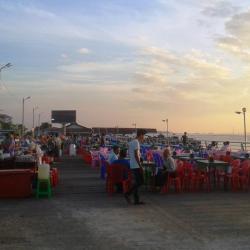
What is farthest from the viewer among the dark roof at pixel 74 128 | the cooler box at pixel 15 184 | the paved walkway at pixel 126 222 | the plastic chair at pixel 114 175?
the dark roof at pixel 74 128

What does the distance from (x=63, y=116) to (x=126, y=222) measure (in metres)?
70.9

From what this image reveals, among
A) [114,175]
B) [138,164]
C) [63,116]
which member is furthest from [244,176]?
[63,116]

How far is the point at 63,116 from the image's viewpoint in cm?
7950

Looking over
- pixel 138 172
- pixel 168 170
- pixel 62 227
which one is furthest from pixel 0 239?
pixel 168 170

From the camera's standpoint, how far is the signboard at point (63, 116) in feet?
258

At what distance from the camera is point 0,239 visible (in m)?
7.95

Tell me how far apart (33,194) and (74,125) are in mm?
62874

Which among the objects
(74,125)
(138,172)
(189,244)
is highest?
(74,125)

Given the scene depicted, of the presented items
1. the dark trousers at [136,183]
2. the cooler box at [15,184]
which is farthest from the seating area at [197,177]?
the cooler box at [15,184]

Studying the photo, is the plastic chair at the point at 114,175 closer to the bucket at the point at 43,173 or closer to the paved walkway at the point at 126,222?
the paved walkway at the point at 126,222

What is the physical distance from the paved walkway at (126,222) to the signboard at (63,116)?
216 ft

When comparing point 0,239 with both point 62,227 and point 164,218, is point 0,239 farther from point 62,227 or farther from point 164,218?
point 164,218

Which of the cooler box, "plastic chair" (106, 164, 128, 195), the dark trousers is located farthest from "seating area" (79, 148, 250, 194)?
the cooler box

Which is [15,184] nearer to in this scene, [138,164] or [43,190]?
[43,190]
